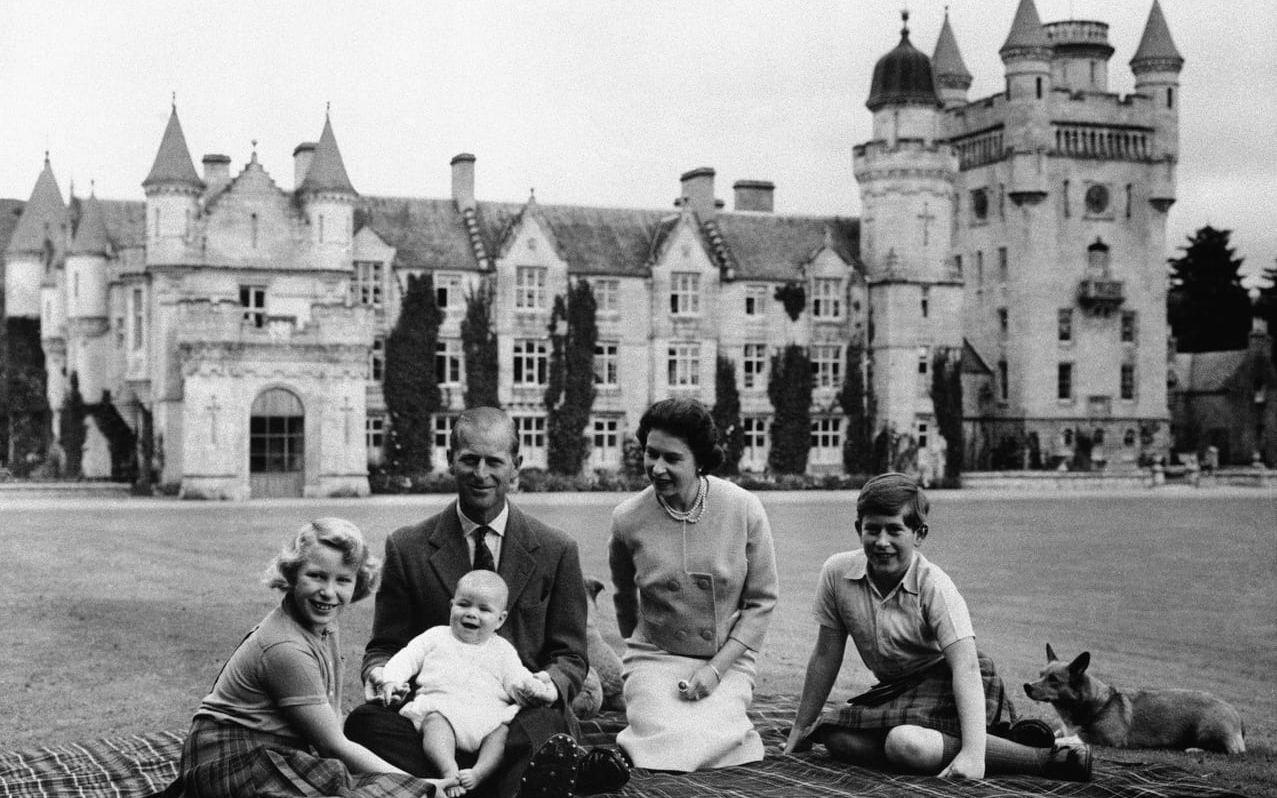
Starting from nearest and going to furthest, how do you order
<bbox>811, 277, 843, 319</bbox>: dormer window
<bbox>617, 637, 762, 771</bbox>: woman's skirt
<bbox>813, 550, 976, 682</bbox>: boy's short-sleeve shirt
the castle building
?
<bbox>813, 550, 976, 682</bbox>: boy's short-sleeve shirt
<bbox>617, 637, 762, 771</bbox>: woman's skirt
the castle building
<bbox>811, 277, 843, 319</bbox>: dormer window

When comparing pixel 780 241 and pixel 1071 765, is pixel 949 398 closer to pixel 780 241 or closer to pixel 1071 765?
pixel 780 241

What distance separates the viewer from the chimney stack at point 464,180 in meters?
49.0

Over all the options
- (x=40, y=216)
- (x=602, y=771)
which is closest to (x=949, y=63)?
(x=40, y=216)

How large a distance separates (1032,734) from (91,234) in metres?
44.4

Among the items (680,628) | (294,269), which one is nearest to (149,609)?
(680,628)

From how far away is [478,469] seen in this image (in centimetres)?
736

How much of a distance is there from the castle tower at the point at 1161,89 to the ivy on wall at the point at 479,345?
29503 mm

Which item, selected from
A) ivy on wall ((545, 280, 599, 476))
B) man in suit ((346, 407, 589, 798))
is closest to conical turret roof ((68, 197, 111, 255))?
ivy on wall ((545, 280, 599, 476))

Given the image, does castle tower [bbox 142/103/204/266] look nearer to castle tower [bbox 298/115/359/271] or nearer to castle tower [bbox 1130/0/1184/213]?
castle tower [bbox 298/115/359/271]

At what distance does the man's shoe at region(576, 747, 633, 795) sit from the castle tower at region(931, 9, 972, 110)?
62.5 m

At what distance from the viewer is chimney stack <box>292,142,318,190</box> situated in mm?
46625

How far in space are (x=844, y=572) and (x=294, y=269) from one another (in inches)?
1487

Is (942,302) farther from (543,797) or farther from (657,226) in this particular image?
(543,797)

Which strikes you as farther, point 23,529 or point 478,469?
point 23,529
